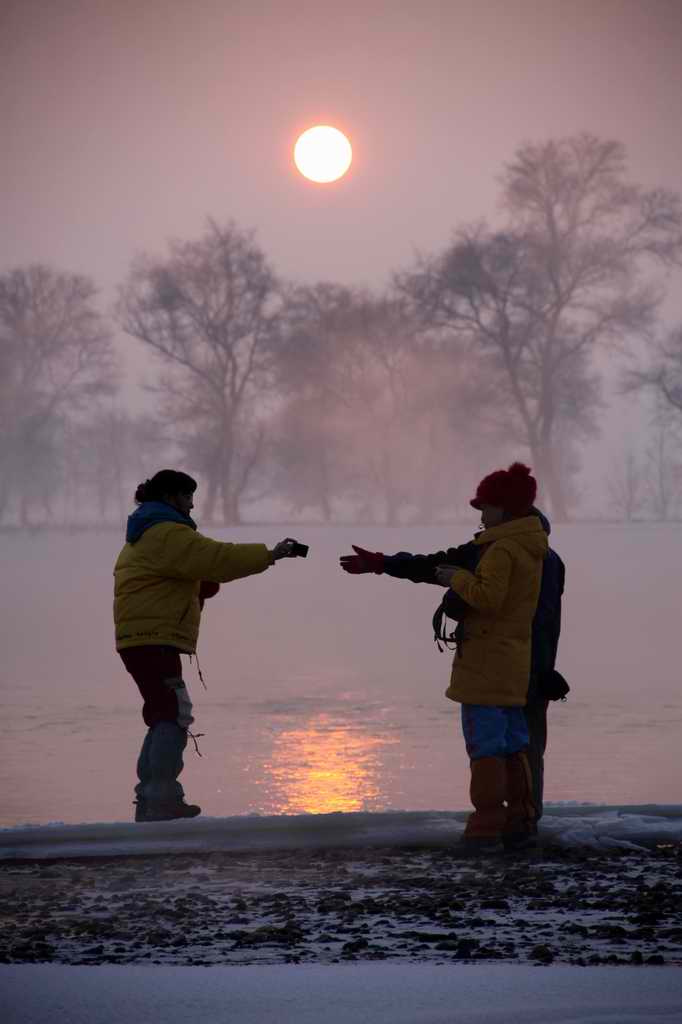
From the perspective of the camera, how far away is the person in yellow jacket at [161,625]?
618 centimetres

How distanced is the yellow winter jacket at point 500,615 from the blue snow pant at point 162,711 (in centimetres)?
111

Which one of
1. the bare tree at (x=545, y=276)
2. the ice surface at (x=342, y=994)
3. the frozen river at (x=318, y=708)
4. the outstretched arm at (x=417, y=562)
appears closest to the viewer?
the ice surface at (x=342, y=994)

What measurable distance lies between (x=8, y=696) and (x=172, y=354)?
43.7 metres

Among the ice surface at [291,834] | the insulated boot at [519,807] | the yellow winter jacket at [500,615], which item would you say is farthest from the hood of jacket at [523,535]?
the ice surface at [291,834]

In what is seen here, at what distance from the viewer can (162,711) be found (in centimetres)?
626

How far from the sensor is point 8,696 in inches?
463

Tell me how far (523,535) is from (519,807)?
1.01m

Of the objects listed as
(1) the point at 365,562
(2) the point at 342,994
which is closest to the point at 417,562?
(1) the point at 365,562

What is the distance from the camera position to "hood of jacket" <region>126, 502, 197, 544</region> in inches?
248

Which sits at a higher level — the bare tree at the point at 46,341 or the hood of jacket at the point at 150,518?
the bare tree at the point at 46,341

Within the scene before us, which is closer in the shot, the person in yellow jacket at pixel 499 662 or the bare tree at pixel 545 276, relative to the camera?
the person in yellow jacket at pixel 499 662

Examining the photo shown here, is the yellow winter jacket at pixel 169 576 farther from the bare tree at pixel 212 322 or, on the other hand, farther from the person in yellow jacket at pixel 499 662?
the bare tree at pixel 212 322

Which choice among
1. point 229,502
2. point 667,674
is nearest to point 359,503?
point 229,502

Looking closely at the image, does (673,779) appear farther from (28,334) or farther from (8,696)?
(28,334)
